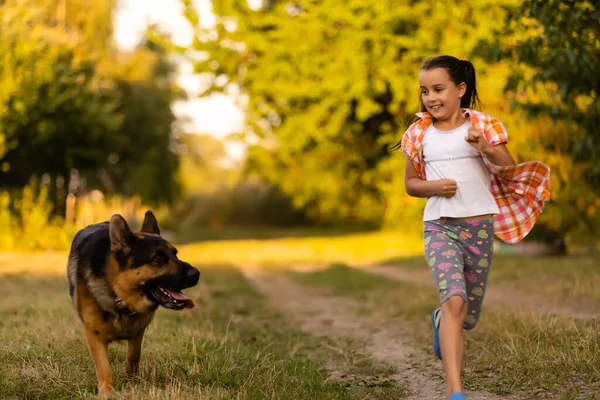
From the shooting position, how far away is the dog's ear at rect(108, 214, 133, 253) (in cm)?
439

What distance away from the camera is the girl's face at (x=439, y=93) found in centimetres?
453

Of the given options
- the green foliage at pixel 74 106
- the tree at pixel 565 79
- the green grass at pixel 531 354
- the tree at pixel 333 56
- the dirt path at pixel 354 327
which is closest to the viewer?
the green grass at pixel 531 354

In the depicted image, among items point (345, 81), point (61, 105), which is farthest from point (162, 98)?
point (345, 81)

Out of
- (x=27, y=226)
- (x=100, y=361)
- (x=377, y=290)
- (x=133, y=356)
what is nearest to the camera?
(x=100, y=361)

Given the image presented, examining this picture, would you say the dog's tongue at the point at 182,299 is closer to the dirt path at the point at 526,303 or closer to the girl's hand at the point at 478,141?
the girl's hand at the point at 478,141

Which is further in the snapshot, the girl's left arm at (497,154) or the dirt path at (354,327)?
the dirt path at (354,327)

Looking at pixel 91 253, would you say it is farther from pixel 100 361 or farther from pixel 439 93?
pixel 439 93

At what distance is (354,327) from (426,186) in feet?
13.7

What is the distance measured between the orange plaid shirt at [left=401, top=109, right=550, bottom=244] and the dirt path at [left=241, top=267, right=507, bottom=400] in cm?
117

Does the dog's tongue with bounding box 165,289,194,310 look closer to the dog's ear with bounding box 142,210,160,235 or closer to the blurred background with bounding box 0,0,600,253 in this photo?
the dog's ear with bounding box 142,210,160,235

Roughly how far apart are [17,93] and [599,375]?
51.7 feet

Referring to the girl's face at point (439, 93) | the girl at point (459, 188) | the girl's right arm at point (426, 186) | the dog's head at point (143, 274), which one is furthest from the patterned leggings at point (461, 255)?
the dog's head at point (143, 274)

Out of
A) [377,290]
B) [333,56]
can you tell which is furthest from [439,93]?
[333,56]

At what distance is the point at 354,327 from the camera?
8.37 meters
